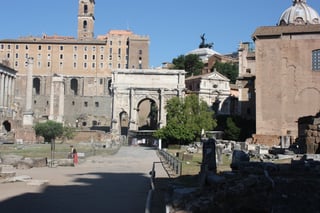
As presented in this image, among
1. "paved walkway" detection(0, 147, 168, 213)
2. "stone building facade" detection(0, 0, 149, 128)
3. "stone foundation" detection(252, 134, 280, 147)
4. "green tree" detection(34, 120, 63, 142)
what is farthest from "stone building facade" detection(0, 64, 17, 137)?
"paved walkway" detection(0, 147, 168, 213)

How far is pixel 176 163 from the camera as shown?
60.8 ft

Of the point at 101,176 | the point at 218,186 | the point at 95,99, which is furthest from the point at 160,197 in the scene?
the point at 95,99

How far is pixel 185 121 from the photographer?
4512cm

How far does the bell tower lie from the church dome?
169 ft

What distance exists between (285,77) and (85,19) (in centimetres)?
6565

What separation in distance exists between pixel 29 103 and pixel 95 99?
3084 cm

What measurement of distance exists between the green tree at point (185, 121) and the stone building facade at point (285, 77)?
17.8ft

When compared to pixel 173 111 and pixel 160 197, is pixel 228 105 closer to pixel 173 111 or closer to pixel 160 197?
pixel 173 111

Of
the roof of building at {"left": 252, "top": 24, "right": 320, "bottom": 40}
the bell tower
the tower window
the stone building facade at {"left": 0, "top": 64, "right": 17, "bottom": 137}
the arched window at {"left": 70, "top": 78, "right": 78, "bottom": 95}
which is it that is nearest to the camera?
the tower window

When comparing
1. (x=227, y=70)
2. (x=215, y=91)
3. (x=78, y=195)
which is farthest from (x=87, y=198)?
(x=227, y=70)

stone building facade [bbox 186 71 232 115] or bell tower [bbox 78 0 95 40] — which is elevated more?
bell tower [bbox 78 0 95 40]

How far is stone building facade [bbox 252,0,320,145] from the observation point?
4341 centimetres

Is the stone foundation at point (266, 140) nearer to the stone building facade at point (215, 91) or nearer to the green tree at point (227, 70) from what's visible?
the stone building facade at point (215, 91)

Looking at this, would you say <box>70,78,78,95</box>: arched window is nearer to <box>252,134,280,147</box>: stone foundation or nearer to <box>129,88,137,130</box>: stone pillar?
<box>129,88,137,130</box>: stone pillar
